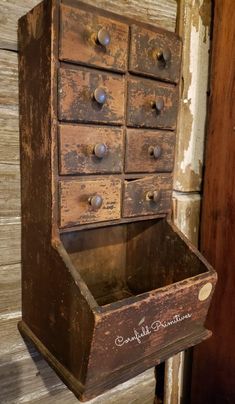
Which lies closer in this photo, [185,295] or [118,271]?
[185,295]

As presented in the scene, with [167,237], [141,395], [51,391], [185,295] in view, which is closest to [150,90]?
[167,237]

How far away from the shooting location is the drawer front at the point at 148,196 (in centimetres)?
90

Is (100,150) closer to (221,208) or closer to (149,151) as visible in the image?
(149,151)

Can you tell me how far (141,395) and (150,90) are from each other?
1.16 metres

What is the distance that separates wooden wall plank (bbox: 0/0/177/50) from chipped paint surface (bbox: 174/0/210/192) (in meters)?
0.06

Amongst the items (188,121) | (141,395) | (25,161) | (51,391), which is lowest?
(141,395)

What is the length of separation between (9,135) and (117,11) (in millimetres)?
530

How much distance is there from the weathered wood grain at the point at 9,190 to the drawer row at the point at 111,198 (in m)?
0.22

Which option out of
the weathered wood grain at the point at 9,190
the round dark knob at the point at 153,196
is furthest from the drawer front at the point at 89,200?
the weathered wood grain at the point at 9,190

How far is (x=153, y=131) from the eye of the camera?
0.92 metres

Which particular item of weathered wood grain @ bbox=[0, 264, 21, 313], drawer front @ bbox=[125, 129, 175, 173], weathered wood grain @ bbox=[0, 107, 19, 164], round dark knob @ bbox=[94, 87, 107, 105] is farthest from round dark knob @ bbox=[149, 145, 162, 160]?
weathered wood grain @ bbox=[0, 264, 21, 313]

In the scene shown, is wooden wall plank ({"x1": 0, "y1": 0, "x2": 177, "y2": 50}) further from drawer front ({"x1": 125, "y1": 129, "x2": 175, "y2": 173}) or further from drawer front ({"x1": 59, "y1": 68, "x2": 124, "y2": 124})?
drawer front ({"x1": 125, "y1": 129, "x2": 175, "y2": 173})

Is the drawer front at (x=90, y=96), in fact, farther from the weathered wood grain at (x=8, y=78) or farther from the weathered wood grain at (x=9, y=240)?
the weathered wood grain at (x=9, y=240)

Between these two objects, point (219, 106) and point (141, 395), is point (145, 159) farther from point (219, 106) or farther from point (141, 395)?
point (141, 395)
